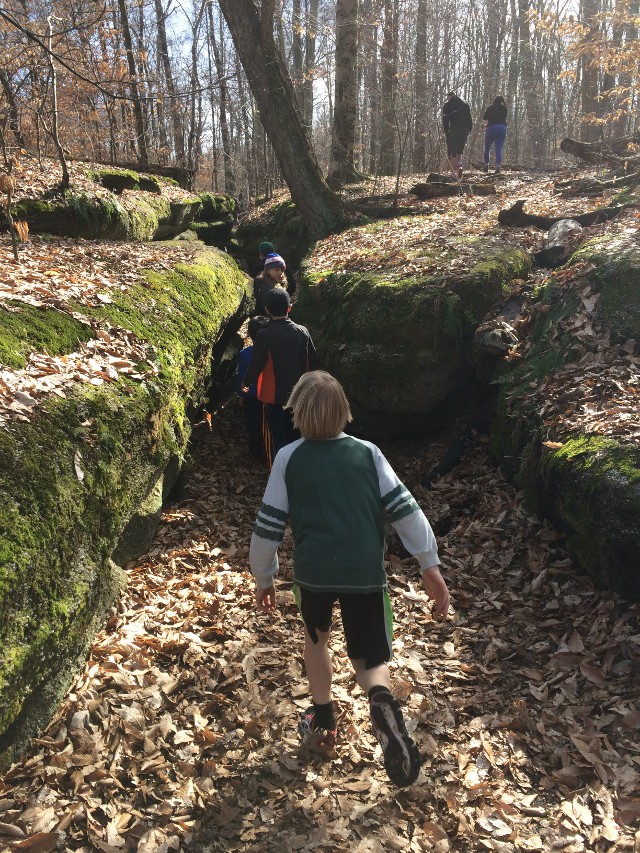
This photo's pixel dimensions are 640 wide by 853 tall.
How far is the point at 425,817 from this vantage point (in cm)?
305

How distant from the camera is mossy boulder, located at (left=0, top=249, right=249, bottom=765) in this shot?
2842 mm

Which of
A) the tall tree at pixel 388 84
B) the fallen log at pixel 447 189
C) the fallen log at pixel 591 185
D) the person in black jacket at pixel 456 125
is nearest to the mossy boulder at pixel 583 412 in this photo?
the fallen log at pixel 591 185

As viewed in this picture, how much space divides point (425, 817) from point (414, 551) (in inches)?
55.2

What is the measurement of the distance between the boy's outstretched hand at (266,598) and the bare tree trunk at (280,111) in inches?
412

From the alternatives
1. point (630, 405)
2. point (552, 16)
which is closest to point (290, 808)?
point (630, 405)

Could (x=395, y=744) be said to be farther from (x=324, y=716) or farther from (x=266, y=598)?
(x=266, y=598)

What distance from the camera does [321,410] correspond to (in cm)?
300

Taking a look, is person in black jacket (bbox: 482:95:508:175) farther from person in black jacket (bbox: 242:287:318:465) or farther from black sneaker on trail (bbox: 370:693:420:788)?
black sneaker on trail (bbox: 370:693:420:788)


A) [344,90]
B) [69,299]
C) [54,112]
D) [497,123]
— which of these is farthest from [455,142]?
[69,299]

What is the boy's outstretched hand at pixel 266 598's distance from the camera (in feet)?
10.6

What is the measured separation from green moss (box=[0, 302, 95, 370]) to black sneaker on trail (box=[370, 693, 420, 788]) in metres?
3.10

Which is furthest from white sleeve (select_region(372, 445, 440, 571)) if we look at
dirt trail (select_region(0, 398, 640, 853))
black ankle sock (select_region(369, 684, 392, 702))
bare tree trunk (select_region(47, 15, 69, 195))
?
bare tree trunk (select_region(47, 15, 69, 195))

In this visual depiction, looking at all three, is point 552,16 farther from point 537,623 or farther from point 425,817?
point 425,817

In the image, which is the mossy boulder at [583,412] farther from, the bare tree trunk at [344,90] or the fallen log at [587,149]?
the bare tree trunk at [344,90]
